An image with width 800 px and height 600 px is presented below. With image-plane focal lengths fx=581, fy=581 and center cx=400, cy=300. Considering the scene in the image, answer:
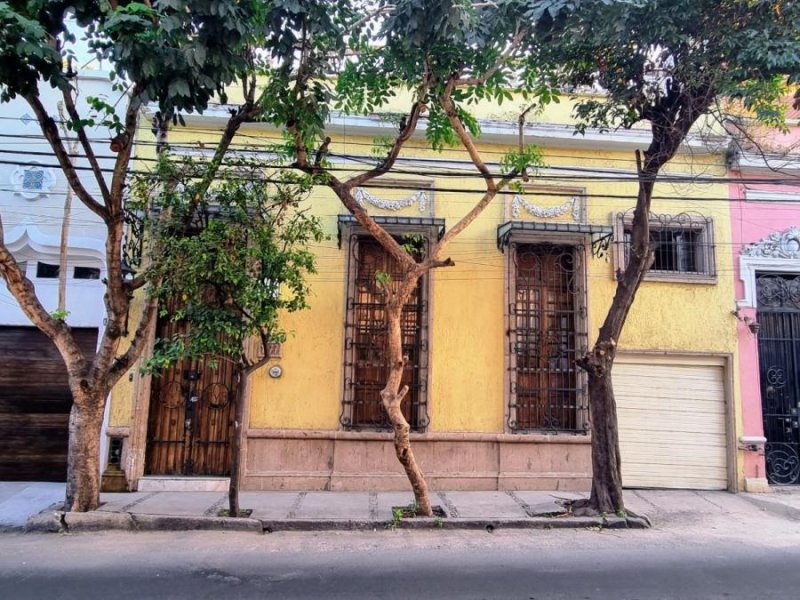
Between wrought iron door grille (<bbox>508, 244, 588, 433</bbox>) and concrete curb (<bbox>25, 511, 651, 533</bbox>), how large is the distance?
2245 millimetres

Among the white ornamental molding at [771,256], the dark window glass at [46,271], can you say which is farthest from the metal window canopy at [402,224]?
the white ornamental molding at [771,256]

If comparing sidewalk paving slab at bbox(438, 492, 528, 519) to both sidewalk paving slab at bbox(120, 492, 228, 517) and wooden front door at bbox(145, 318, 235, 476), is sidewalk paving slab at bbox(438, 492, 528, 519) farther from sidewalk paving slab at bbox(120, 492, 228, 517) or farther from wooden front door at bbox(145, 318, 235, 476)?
wooden front door at bbox(145, 318, 235, 476)

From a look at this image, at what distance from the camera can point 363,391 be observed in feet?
30.5

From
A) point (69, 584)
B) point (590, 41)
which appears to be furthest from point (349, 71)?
point (69, 584)

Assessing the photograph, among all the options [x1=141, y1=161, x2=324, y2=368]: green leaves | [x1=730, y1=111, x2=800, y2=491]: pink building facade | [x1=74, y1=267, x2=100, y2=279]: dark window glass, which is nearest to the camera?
[x1=141, y1=161, x2=324, y2=368]: green leaves

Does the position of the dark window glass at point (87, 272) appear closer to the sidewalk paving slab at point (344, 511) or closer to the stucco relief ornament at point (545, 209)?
the sidewalk paving slab at point (344, 511)

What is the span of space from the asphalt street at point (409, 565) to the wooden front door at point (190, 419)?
7.80ft

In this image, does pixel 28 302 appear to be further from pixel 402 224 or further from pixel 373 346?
pixel 402 224

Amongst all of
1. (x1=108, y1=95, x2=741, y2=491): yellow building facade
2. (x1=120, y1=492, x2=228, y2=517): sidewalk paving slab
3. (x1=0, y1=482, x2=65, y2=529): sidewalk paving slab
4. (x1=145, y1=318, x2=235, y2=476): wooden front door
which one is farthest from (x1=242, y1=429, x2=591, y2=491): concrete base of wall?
(x1=0, y1=482, x2=65, y2=529): sidewalk paving slab

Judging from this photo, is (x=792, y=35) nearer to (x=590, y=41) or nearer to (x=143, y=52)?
(x=590, y=41)

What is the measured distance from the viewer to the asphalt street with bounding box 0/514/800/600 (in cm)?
487

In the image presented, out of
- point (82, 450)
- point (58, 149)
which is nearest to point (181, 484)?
point (82, 450)

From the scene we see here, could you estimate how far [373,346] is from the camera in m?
9.41

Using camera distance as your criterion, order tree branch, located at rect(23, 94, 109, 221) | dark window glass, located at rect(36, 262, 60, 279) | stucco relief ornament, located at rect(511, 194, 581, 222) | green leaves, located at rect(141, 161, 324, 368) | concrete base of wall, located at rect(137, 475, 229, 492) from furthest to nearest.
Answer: stucco relief ornament, located at rect(511, 194, 581, 222) < dark window glass, located at rect(36, 262, 60, 279) < concrete base of wall, located at rect(137, 475, 229, 492) < tree branch, located at rect(23, 94, 109, 221) < green leaves, located at rect(141, 161, 324, 368)
